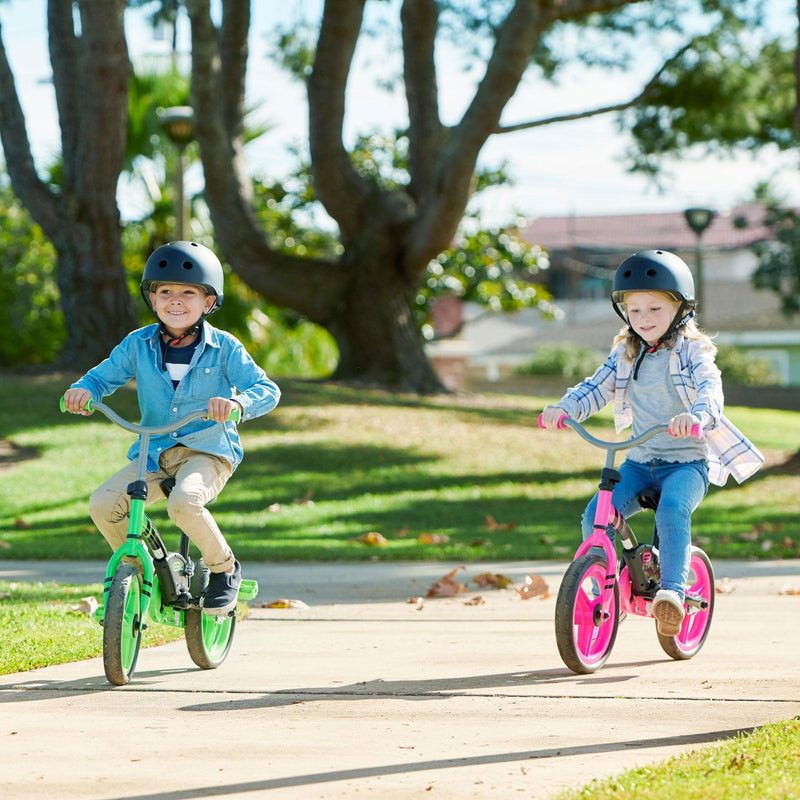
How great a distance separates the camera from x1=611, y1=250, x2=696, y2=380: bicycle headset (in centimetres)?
562

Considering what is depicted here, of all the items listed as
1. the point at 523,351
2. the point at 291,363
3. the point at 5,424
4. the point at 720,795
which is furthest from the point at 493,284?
the point at 523,351

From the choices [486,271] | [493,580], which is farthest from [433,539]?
[486,271]

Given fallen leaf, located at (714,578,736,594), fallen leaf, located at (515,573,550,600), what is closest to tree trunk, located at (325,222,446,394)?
fallen leaf, located at (714,578,736,594)

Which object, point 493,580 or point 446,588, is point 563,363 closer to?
point 493,580

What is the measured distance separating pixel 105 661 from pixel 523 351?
169 feet

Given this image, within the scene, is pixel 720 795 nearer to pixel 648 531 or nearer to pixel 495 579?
pixel 495 579

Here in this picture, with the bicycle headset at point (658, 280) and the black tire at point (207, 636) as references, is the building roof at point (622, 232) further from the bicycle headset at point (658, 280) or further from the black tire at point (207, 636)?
the black tire at point (207, 636)

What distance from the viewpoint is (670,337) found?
5.77m

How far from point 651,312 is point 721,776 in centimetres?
254

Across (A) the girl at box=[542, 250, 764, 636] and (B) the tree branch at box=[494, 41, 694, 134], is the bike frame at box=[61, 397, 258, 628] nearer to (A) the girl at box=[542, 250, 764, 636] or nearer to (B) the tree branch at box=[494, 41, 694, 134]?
(A) the girl at box=[542, 250, 764, 636]

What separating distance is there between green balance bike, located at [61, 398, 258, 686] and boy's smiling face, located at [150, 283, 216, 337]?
476 mm

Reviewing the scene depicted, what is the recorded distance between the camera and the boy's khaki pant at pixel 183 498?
17.4 ft

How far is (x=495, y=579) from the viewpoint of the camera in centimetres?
844

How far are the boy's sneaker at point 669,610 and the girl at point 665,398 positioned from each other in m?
0.04
